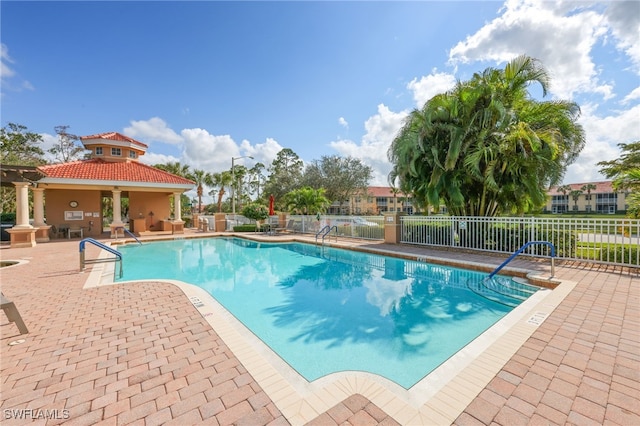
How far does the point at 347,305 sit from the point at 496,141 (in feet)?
27.4

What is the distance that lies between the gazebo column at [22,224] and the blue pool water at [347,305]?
7.01 m

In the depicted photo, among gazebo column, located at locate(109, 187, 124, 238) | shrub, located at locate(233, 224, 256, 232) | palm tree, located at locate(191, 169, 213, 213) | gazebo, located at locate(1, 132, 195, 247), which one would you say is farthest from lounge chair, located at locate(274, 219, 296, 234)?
palm tree, located at locate(191, 169, 213, 213)

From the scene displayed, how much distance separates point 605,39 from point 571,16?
4.62ft

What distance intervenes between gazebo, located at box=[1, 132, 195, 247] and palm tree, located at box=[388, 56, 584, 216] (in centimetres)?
1626

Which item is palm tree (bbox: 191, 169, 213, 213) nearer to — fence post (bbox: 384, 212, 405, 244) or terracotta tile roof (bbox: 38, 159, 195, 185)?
terracotta tile roof (bbox: 38, 159, 195, 185)

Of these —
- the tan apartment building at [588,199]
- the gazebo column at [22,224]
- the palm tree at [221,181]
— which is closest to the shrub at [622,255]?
the gazebo column at [22,224]

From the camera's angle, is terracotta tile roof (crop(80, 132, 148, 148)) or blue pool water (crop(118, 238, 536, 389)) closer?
blue pool water (crop(118, 238, 536, 389))

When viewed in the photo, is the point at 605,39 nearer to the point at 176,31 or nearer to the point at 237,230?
the point at 176,31

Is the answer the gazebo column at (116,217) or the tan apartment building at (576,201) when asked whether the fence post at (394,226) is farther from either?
the tan apartment building at (576,201)

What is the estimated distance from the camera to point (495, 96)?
9.98 metres

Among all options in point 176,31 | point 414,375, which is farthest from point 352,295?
point 176,31

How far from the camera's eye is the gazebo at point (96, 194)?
49.1ft

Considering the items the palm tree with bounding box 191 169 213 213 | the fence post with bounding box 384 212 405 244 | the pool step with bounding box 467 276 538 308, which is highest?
the palm tree with bounding box 191 169 213 213

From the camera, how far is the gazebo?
1496cm
